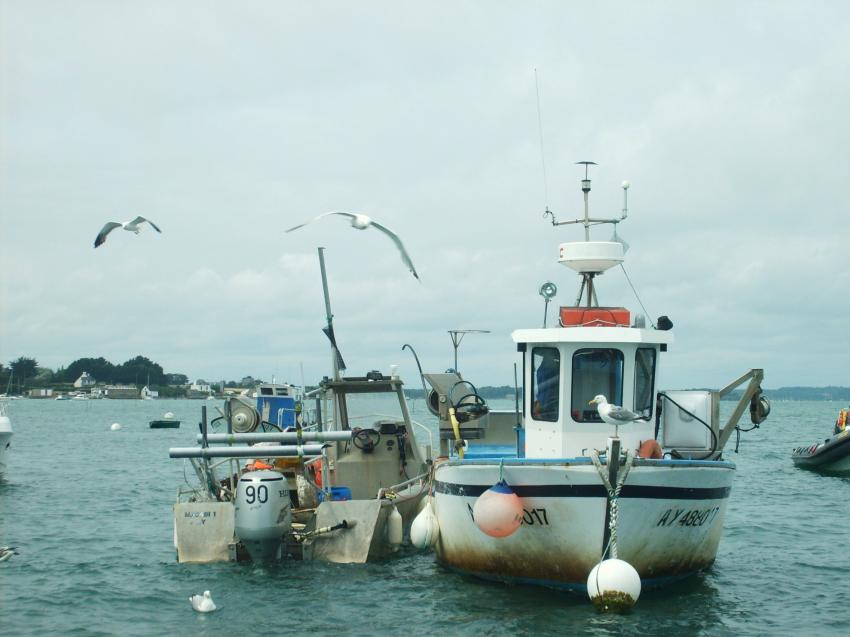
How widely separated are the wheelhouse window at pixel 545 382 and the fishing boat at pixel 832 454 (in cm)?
2408

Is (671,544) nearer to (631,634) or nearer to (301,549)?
(631,634)

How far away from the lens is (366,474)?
19.6 meters

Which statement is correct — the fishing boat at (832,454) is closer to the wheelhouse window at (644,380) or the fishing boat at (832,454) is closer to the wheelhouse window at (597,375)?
the wheelhouse window at (644,380)

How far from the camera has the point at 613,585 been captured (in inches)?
504

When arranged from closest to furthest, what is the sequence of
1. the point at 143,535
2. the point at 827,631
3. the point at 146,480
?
the point at 827,631 → the point at 143,535 → the point at 146,480

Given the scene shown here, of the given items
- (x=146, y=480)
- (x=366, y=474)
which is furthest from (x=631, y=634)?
(x=146, y=480)

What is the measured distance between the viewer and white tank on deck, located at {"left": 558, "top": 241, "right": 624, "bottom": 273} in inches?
637

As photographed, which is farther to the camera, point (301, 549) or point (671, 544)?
point (301, 549)

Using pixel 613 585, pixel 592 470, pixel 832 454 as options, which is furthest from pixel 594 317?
pixel 832 454

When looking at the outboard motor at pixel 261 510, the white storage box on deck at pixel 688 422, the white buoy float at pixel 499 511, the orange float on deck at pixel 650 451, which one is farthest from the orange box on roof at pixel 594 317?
the outboard motor at pixel 261 510

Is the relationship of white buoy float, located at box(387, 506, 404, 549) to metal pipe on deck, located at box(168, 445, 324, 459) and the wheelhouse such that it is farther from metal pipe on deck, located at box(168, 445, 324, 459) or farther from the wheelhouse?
the wheelhouse

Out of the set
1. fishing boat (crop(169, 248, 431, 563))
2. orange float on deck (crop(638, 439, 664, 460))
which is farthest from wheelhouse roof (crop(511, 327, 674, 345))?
fishing boat (crop(169, 248, 431, 563))

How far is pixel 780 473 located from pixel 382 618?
2880cm

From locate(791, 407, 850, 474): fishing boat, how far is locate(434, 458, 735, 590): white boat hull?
75.9ft
